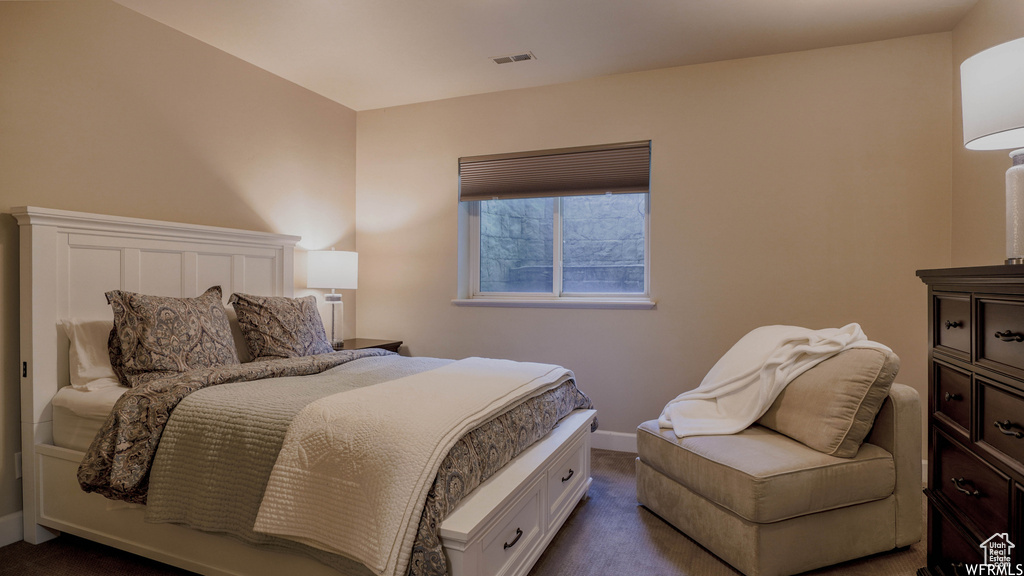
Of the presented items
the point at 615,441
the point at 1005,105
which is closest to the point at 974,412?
the point at 1005,105

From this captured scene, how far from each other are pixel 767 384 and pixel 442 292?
242 cm

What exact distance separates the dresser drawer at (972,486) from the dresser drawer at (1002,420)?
65 mm

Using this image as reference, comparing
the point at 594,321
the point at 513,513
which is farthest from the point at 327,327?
the point at 513,513

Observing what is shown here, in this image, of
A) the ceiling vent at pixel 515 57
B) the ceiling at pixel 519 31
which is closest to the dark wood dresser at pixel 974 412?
the ceiling at pixel 519 31

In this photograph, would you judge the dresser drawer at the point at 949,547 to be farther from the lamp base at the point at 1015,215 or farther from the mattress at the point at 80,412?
the mattress at the point at 80,412

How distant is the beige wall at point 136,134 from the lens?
7.50ft

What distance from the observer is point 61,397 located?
88.1 inches

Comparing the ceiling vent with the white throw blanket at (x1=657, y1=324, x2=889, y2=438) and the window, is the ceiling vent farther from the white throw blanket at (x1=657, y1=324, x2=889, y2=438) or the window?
the white throw blanket at (x1=657, y1=324, x2=889, y2=438)

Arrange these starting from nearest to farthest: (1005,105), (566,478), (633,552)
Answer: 1. (1005,105)
2. (633,552)
3. (566,478)

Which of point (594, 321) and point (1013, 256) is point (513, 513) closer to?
point (1013, 256)

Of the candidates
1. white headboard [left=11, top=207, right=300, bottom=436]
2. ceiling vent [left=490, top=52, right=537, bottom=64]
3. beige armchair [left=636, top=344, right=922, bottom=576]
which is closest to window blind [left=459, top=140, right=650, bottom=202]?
ceiling vent [left=490, top=52, right=537, bottom=64]

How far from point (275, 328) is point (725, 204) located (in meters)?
2.68

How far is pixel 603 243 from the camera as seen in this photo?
373 cm

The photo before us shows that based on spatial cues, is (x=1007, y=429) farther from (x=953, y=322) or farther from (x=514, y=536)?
(x=514, y=536)
